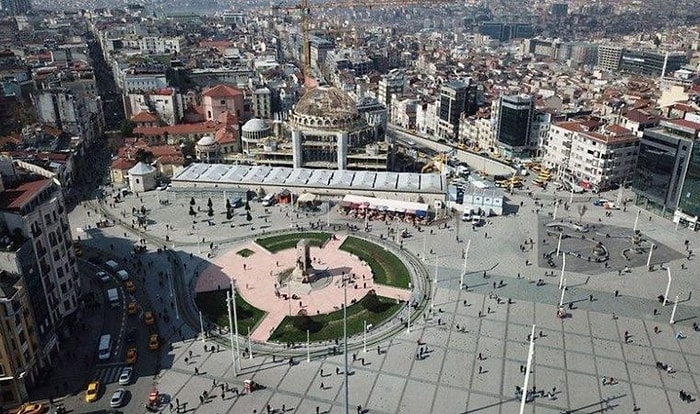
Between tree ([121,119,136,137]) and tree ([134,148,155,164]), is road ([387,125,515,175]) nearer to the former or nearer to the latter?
tree ([134,148,155,164])

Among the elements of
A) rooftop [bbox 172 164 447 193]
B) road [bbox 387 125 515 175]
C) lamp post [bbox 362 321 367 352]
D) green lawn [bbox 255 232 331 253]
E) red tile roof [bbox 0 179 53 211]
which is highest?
red tile roof [bbox 0 179 53 211]

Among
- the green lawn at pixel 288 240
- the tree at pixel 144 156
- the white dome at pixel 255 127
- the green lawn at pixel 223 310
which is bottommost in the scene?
the green lawn at pixel 288 240

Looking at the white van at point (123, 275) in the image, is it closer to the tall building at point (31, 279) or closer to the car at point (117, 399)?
the tall building at point (31, 279)

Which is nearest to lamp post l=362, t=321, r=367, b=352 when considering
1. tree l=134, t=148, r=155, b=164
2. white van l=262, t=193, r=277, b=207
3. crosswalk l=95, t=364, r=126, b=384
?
crosswalk l=95, t=364, r=126, b=384

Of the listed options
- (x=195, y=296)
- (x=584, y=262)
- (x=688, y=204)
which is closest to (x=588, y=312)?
(x=584, y=262)

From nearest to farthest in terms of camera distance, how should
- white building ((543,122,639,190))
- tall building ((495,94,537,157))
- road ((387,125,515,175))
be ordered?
1. white building ((543,122,639,190))
2. road ((387,125,515,175))
3. tall building ((495,94,537,157))

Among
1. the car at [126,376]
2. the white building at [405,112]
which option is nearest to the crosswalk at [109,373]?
the car at [126,376]

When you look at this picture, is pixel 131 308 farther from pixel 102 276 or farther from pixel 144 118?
pixel 144 118
